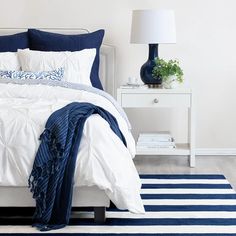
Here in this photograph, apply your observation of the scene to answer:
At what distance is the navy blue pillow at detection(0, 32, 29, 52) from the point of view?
475 cm

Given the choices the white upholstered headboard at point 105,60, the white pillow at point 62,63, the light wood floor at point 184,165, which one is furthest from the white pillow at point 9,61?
the light wood floor at point 184,165

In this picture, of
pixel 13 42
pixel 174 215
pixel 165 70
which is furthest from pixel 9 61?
pixel 174 215

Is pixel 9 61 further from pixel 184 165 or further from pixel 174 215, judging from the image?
pixel 174 215

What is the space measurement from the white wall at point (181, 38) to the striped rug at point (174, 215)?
1.11 m

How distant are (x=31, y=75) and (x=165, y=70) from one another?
1023 mm

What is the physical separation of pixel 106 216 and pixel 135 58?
2068 millimetres

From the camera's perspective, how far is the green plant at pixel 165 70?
4633 mm

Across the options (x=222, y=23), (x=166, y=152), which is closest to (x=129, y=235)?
(x=166, y=152)

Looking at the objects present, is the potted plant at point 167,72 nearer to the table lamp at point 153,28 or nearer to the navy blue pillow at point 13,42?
the table lamp at point 153,28

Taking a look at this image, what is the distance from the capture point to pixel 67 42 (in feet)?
15.5

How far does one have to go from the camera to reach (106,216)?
3320 millimetres

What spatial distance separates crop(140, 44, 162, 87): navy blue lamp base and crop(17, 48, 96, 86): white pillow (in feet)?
1.46

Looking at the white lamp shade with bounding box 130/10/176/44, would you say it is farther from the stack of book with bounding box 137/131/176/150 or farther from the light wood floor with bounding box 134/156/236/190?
the light wood floor with bounding box 134/156/236/190

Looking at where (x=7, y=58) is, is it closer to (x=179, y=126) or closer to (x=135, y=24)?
(x=135, y=24)
